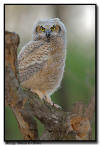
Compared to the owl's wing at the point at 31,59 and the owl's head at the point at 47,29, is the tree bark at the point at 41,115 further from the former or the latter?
the owl's head at the point at 47,29

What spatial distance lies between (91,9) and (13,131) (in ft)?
5.09

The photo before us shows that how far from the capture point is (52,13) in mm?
2490

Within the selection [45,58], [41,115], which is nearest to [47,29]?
[45,58]

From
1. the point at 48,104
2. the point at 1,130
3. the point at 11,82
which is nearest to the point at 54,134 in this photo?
the point at 48,104

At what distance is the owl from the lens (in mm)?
2320

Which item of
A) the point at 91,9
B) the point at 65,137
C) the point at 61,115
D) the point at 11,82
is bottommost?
the point at 65,137

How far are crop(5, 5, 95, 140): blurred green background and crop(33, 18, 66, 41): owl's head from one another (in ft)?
0.21

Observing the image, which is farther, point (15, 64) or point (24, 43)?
point (24, 43)

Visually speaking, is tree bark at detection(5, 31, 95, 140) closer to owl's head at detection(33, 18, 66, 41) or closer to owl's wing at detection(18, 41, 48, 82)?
owl's wing at detection(18, 41, 48, 82)

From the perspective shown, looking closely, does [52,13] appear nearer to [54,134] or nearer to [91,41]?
[91,41]

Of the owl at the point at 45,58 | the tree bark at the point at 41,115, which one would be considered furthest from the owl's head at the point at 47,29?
the tree bark at the point at 41,115

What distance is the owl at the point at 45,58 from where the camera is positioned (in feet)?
7.61

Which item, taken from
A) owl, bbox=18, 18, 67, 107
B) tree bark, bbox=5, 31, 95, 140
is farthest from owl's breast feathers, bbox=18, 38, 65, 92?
tree bark, bbox=5, 31, 95, 140

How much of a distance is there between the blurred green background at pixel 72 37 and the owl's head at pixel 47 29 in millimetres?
63
